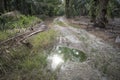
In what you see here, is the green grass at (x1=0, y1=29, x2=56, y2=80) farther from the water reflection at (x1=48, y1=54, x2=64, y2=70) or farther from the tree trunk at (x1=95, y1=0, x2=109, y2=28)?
the tree trunk at (x1=95, y1=0, x2=109, y2=28)

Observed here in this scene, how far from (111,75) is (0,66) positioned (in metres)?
4.08

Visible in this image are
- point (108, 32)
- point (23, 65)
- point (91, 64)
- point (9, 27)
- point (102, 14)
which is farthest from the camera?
point (102, 14)

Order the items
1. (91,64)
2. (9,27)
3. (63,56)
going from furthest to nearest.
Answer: (9,27), (63,56), (91,64)

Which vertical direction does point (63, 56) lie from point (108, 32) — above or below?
below

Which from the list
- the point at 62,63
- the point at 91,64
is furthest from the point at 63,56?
the point at 91,64

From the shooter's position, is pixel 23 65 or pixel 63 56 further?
pixel 63 56

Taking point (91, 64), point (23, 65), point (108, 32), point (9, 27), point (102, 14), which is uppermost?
point (102, 14)

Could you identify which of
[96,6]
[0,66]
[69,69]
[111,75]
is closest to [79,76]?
[69,69]

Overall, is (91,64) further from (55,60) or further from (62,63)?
(55,60)

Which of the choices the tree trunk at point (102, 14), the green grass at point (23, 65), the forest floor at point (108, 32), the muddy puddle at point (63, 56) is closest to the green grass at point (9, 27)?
the green grass at point (23, 65)

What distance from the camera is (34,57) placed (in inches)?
249

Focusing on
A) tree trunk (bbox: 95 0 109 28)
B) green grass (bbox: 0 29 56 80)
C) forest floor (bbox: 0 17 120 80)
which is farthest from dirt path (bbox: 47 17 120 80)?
tree trunk (bbox: 95 0 109 28)

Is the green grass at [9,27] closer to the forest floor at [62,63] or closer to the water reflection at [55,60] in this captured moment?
the forest floor at [62,63]

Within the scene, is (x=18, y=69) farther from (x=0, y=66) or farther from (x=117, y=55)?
(x=117, y=55)
